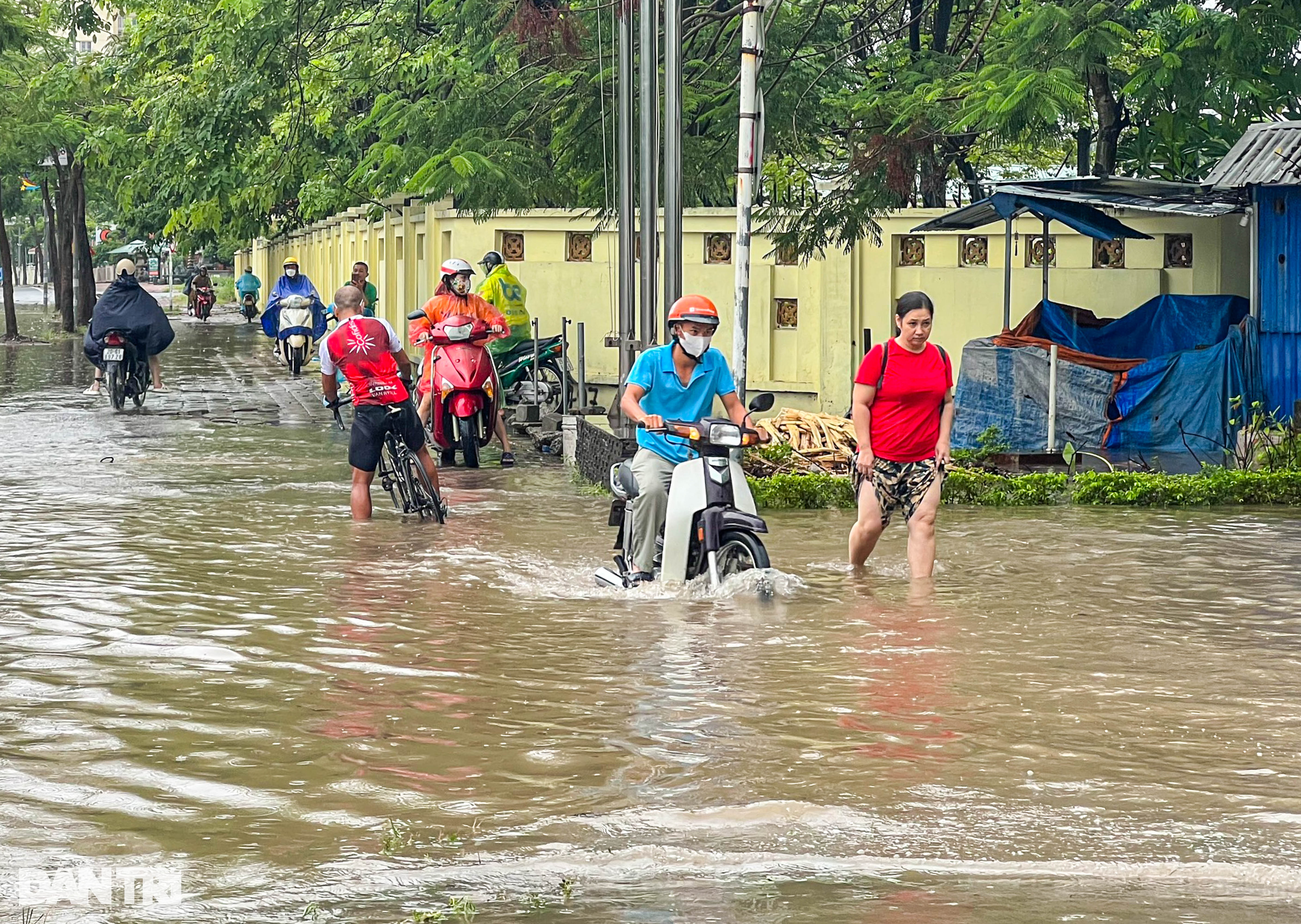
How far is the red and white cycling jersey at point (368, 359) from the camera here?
12.5 meters

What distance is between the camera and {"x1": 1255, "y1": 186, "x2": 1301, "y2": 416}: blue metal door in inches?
634

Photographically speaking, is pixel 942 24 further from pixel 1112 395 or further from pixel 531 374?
pixel 1112 395

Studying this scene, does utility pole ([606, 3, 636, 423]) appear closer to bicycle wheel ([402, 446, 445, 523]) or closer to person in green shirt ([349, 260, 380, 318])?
person in green shirt ([349, 260, 380, 318])

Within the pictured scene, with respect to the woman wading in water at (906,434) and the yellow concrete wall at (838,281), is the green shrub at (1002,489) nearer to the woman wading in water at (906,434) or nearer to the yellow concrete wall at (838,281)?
the woman wading in water at (906,434)

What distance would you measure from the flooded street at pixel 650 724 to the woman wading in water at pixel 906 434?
0.37 m

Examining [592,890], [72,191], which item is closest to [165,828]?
[592,890]

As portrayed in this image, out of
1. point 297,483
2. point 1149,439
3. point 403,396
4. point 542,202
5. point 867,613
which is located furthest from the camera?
point 542,202

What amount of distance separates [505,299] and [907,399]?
9154mm

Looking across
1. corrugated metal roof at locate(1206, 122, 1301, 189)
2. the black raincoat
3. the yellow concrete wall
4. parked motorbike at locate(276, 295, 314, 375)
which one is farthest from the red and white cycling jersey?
parked motorbike at locate(276, 295, 314, 375)

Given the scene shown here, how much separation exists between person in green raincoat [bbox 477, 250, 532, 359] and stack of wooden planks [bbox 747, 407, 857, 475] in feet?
12.0

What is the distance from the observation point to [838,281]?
20516 millimetres

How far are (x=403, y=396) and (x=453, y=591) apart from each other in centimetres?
295

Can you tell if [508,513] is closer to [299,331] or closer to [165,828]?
[165,828]

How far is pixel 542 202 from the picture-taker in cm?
2258
